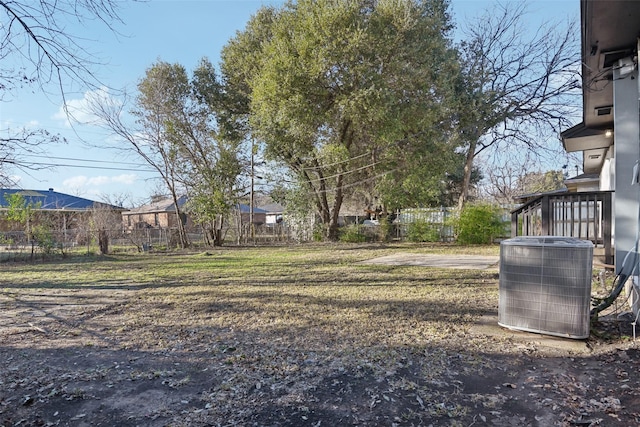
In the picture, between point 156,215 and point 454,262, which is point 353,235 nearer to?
point 454,262

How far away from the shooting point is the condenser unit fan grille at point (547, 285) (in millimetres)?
2943

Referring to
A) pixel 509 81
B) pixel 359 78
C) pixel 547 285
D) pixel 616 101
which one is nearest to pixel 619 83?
pixel 616 101

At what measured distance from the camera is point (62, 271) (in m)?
9.08

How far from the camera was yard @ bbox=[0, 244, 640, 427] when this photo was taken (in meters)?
2.11

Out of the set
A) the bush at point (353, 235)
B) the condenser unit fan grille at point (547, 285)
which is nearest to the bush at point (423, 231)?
the bush at point (353, 235)

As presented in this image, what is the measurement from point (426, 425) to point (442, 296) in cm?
338

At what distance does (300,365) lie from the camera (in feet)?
9.29

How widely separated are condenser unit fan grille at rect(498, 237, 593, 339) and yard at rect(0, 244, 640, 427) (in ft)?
0.73

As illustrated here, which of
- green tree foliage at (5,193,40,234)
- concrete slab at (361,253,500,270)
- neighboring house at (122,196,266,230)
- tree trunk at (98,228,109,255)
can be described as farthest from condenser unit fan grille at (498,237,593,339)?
neighboring house at (122,196,266,230)

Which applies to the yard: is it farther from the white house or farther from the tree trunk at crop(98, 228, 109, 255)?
the tree trunk at crop(98, 228, 109, 255)

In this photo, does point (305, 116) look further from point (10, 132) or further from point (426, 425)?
point (426, 425)

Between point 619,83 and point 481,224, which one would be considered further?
point 481,224

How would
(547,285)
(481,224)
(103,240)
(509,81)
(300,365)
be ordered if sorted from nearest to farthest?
1. (300,365)
2. (547,285)
3. (509,81)
4. (103,240)
5. (481,224)

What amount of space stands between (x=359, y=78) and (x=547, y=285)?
10109 mm
